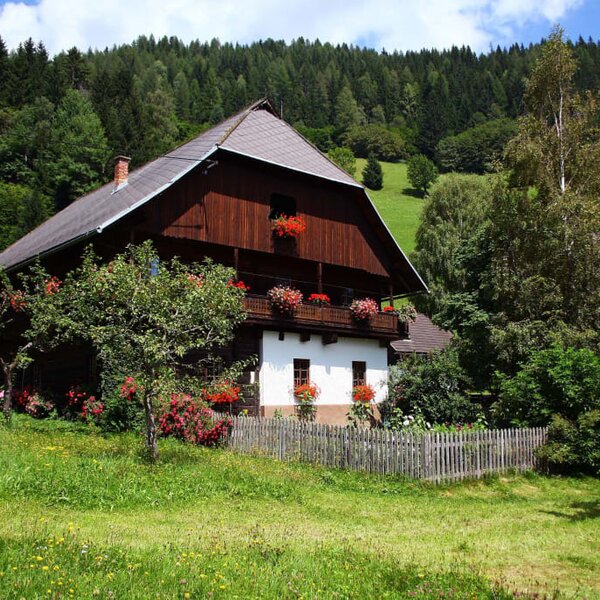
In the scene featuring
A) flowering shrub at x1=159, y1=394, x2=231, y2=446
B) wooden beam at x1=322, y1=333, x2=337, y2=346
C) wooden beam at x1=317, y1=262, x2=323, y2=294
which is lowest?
flowering shrub at x1=159, y1=394, x2=231, y2=446

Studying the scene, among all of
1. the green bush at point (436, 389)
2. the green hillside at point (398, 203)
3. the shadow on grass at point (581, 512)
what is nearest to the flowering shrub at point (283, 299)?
the green bush at point (436, 389)

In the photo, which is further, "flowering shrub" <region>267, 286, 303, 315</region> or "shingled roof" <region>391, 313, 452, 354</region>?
"shingled roof" <region>391, 313, 452, 354</region>

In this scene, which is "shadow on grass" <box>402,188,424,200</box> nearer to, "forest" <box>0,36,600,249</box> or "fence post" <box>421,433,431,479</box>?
"forest" <box>0,36,600,249</box>

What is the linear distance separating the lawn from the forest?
40.7 metres

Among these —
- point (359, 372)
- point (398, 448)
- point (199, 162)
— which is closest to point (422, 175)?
point (359, 372)

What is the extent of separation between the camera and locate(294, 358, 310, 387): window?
23328mm

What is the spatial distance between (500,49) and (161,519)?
490 feet

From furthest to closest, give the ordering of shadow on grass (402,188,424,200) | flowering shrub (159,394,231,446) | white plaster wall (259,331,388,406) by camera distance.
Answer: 1. shadow on grass (402,188,424,200)
2. white plaster wall (259,331,388,406)
3. flowering shrub (159,394,231,446)

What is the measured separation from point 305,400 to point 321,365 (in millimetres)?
1824

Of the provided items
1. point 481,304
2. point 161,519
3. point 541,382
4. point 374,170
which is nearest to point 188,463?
point 161,519

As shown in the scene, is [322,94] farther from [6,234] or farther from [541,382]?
[541,382]

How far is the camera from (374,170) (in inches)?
3654

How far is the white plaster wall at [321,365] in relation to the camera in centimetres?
2222

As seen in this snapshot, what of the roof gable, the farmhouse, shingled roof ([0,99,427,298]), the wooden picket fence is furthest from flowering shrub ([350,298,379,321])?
the wooden picket fence
